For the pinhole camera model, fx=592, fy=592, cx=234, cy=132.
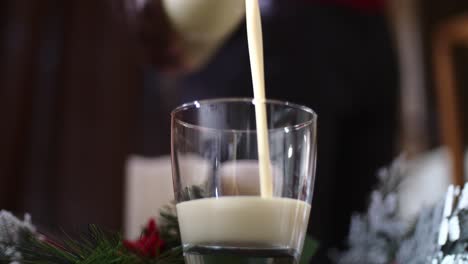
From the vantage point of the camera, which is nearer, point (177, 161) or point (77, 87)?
point (177, 161)

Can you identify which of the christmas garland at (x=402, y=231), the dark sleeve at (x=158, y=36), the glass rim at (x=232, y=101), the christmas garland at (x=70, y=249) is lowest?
the christmas garland at (x=402, y=231)

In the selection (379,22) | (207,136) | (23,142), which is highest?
(379,22)

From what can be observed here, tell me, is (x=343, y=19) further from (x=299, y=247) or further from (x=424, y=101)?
(x=299, y=247)

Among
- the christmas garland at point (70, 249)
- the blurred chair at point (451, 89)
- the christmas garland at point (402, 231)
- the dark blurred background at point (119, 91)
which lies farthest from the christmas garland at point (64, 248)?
the blurred chair at point (451, 89)

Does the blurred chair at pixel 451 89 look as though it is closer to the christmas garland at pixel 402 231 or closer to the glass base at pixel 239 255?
the christmas garland at pixel 402 231

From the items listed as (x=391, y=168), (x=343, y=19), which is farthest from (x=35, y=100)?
(x=391, y=168)

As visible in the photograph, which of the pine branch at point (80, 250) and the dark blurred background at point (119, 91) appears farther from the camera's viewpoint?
the dark blurred background at point (119, 91)

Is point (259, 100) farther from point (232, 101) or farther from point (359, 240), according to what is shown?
point (359, 240)
